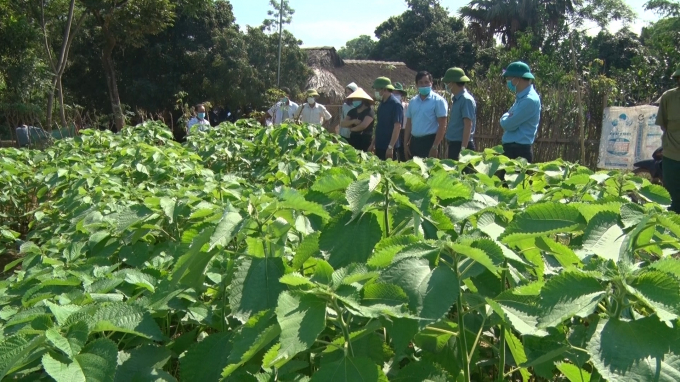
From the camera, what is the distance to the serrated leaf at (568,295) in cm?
91

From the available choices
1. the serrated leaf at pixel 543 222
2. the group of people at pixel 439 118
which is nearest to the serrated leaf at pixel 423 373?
the serrated leaf at pixel 543 222

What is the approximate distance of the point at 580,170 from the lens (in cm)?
238

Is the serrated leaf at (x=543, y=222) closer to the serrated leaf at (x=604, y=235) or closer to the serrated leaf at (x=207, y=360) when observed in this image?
the serrated leaf at (x=604, y=235)

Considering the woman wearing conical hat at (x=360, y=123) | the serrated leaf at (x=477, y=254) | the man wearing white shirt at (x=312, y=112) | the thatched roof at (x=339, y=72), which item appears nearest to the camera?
the serrated leaf at (x=477, y=254)

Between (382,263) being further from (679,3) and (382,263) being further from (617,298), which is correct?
(679,3)

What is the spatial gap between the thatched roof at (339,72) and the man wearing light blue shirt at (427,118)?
18.6 meters

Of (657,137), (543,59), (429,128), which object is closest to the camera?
(429,128)

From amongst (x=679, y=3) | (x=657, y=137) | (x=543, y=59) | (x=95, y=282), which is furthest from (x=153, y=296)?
(x=679, y=3)

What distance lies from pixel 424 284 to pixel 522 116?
16.0ft

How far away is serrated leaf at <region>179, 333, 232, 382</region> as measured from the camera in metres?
1.19

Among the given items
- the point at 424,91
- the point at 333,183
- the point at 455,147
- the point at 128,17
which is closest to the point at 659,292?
the point at 333,183

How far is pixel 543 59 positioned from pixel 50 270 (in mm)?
21679

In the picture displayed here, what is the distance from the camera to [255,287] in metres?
1.18

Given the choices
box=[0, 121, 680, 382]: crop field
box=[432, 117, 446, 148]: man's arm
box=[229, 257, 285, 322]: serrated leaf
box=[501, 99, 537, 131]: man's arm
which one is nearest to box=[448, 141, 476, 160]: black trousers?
box=[432, 117, 446, 148]: man's arm
